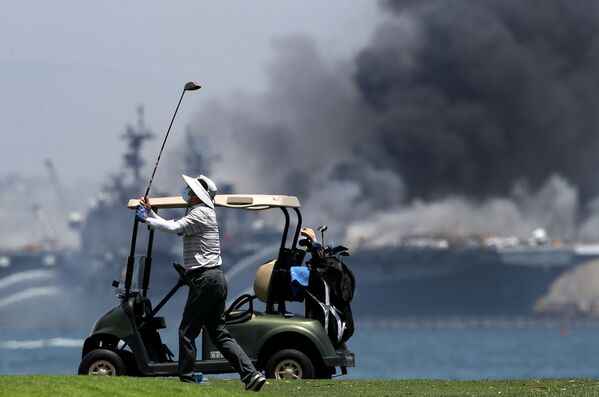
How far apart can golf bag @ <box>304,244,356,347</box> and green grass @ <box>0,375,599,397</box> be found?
0.67 meters

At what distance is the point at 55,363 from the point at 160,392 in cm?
8476

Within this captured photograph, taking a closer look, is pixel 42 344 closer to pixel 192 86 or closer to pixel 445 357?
pixel 445 357

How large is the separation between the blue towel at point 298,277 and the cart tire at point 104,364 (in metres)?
2.29

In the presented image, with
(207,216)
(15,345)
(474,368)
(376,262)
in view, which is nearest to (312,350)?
(207,216)

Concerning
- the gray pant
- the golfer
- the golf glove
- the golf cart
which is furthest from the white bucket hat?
the golf cart

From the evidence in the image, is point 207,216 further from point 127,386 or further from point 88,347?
point 88,347

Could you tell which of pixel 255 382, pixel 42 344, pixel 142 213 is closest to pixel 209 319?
pixel 255 382

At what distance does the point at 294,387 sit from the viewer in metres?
16.2

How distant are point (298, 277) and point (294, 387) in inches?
79.8

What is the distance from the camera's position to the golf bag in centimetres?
1797

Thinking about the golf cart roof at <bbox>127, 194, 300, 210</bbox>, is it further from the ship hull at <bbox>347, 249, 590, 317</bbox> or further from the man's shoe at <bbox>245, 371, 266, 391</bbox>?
the ship hull at <bbox>347, 249, 590, 317</bbox>

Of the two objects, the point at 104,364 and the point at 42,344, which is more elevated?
the point at 104,364

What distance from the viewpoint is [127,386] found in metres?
13.8

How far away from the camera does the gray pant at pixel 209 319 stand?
48.3ft
